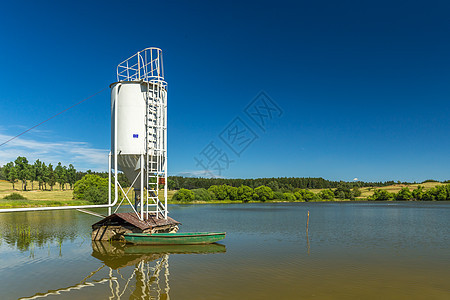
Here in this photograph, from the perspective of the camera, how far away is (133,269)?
16.0 m

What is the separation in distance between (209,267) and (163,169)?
11.5m

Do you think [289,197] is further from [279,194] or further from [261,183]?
[261,183]

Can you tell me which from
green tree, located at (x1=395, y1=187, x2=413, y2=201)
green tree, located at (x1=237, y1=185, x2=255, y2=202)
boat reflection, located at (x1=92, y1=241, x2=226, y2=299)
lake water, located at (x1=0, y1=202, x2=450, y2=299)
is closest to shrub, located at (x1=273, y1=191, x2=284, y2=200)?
green tree, located at (x1=237, y1=185, x2=255, y2=202)

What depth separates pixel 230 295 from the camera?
12.1 metres

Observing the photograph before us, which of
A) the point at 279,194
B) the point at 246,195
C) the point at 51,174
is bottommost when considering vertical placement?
the point at 279,194

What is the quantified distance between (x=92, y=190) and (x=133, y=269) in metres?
67.5

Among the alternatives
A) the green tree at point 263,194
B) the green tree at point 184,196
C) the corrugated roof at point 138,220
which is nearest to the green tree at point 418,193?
the green tree at point 263,194

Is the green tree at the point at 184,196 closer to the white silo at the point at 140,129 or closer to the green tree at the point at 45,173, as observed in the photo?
the green tree at the point at 45,173

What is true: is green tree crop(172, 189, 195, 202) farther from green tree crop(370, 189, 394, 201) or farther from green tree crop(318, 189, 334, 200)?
green tree crop(370, 189, 394, 201)

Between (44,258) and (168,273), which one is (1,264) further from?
(168,273)

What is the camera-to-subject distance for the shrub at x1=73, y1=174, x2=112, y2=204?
75.9m

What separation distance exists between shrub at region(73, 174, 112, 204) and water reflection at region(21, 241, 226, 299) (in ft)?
185

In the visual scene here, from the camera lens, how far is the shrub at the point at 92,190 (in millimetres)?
75875

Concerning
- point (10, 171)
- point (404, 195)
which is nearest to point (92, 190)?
point (10, 171)
